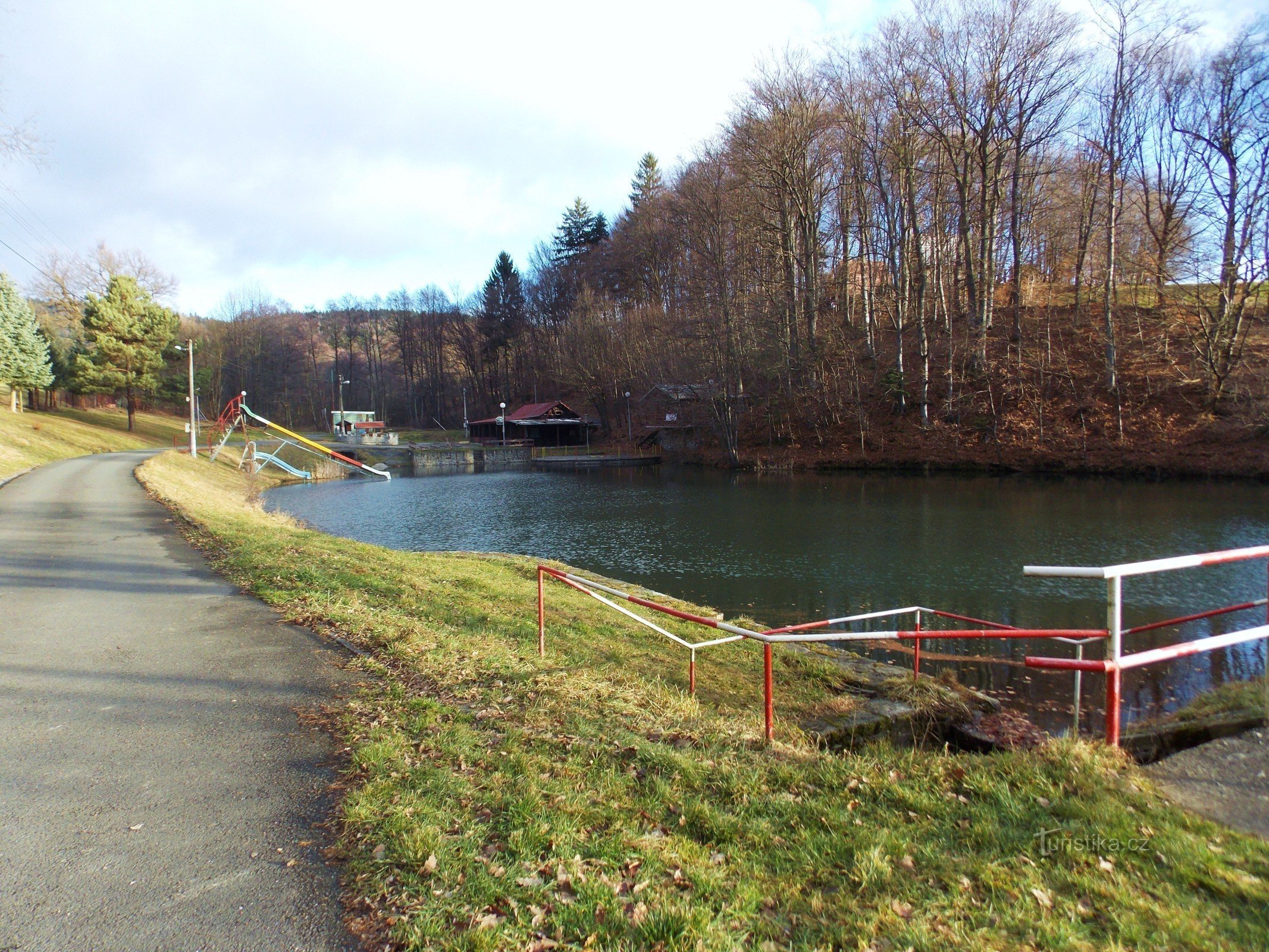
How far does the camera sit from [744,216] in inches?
1769

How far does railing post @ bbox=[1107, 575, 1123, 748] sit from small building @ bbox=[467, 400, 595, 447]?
6580 cm

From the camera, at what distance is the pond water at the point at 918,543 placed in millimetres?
10750

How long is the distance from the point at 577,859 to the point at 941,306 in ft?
155

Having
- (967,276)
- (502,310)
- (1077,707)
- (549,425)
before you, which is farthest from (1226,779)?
(502,310)

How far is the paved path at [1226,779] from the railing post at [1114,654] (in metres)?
0.31

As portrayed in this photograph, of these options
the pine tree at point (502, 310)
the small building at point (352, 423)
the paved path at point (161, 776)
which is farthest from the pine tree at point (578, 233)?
the paved path at point (161, 776)

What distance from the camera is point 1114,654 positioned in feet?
13.0

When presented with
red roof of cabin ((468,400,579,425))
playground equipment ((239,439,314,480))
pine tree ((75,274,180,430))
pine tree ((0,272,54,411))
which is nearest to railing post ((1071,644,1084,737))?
playground equipment ((239,439,314,480))

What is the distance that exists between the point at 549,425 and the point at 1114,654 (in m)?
68.5

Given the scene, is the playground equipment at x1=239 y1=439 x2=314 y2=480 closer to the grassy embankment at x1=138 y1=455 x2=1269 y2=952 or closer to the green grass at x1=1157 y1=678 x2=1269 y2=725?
the grassy embankment at x1=138 y1=455 x2=1269 y2=952

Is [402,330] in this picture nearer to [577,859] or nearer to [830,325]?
[830,325]

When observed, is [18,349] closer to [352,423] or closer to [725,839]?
[352,423]

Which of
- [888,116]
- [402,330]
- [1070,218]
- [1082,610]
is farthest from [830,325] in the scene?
[402,330]

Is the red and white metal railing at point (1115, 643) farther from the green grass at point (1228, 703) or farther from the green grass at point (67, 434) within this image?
the green grass at point (67, 434)
